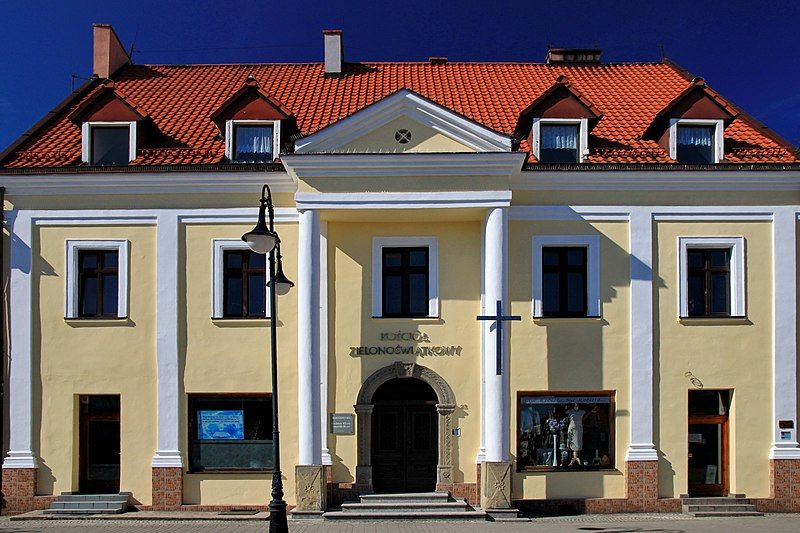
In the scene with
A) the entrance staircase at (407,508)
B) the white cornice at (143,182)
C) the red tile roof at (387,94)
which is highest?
the red tile roof at (387,94)

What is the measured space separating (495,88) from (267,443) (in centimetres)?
1112

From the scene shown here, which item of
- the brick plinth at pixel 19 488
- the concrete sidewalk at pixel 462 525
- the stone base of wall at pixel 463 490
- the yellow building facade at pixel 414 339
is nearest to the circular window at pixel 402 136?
the yellow building facade at pixel 414 339

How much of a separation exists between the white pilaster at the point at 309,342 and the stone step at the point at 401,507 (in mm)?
1208

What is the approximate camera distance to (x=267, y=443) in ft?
53.2

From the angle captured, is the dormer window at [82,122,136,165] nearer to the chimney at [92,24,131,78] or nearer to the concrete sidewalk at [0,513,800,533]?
the chimney at [92,24,131,78]

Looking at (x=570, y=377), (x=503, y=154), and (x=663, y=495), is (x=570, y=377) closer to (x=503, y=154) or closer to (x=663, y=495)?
(x=663, y=495)

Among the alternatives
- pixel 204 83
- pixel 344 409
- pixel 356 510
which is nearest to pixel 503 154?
pixel 344 409

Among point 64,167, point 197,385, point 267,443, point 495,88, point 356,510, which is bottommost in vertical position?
point 356,510

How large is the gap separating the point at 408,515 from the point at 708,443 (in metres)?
7.05

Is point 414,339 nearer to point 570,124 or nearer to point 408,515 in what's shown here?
point 408,515

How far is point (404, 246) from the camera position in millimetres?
16500

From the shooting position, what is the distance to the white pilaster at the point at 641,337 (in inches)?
627

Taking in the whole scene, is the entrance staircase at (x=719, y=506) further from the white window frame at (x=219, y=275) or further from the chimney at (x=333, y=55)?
the chimney at (x=333, y=55)

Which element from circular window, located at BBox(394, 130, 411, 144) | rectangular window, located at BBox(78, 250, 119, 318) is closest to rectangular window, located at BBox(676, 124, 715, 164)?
circular window, located at BBox(394, 130, 411, 144)
